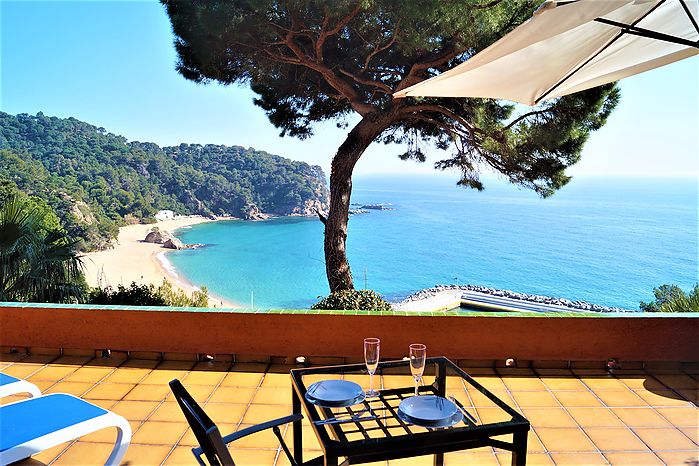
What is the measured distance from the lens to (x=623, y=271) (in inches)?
1502

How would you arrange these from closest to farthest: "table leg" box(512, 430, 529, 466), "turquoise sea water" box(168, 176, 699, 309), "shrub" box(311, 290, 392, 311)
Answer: "table leg" box(512, 430, 529, 466)
"shrub" box(311, 290, 392, 311)
"turquoise sea water" box(168, 176, 699, 309)

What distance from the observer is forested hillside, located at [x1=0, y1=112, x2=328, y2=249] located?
78.1 feet

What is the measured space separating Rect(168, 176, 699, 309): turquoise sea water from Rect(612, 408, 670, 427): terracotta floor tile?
1102 inches

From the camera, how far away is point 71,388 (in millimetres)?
3203

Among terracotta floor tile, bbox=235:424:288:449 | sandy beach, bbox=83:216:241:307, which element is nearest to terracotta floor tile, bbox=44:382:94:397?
terracotta floor tile, bbox=235:424:288:449

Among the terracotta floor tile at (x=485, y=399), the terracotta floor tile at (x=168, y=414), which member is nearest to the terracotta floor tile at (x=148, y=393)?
the terracotta floor tile at (x=168, y=414)

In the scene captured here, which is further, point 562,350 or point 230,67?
point 230,67

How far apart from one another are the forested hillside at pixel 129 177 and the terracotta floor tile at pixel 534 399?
1887cm

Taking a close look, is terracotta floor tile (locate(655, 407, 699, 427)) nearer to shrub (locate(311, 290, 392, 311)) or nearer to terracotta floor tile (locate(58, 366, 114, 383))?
shrub (locate(311, 290, 392, 311))

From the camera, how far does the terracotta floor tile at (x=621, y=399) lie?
304 cm

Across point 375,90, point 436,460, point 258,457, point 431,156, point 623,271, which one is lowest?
point 623,271

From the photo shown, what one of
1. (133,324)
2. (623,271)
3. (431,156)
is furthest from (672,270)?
(133,324)

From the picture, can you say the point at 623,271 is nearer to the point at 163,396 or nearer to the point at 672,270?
the point at 672,270

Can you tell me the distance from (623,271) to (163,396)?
4091 cm
